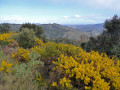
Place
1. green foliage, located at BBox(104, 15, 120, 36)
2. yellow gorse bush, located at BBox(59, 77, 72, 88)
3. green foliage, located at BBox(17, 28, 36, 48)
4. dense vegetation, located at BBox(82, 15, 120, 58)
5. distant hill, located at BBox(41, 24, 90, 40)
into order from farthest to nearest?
distant hill, located at BBox(41, 24, 90, 40)
green foliage, located at BBox(104, 15, 120, 36)
dense vegetation, located at BBox(82, 15, 120, 58)
green foliage, located at BBox(17, 28, 36, 48)
yellow gorse bush, located at BBox(59, 77, 72, 88)

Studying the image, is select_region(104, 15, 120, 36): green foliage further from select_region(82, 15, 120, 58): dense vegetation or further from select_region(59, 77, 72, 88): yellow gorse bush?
select_region(59, 77, 72, 88): yellow gorse bush

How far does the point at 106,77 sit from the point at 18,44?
19.2ft

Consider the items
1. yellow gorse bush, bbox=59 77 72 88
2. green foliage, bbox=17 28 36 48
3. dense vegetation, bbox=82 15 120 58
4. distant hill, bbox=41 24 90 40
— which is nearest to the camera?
yellow gorse bush, bbox=59 77 72 88

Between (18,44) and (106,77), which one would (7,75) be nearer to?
(106,77)

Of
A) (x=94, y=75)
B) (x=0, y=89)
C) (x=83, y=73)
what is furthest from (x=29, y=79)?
(x=94, y=75)

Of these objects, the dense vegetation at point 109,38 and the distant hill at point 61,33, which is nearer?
the dense vegetation at point 109,38

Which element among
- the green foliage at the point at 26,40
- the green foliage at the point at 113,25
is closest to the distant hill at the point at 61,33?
the green foliage at the point at 113,25

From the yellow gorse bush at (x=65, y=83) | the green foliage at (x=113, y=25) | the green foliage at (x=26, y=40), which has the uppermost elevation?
the green foliage at (x=113, y=25)

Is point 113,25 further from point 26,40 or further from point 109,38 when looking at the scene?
point 26,40

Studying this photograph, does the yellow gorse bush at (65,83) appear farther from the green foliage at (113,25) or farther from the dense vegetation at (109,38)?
the green foliage at (113,25)

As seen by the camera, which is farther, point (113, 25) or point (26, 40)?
point (113, 25)

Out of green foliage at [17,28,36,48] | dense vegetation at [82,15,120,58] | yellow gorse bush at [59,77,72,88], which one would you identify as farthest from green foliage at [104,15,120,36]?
yellow gorse bush at [59,77,72,88]

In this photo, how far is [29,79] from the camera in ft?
8.92

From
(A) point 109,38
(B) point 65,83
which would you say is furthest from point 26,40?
(A) point 109,38
